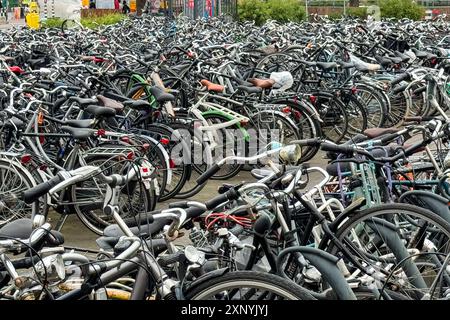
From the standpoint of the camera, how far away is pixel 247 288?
280cm

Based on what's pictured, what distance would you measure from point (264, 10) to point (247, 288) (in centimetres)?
1886

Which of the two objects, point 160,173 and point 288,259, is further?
point 160,173

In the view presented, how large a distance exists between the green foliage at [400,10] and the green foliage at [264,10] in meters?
4.02

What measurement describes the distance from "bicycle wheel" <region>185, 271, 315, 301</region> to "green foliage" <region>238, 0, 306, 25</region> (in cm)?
1859

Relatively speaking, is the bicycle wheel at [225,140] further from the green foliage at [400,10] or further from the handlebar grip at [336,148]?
the green foliage at [400,10]

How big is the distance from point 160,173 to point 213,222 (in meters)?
2.47

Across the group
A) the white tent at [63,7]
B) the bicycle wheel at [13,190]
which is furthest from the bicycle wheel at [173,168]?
the white tent at [63,7]

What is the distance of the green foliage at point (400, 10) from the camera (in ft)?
78.1

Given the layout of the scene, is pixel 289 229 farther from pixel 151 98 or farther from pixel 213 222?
pixel 151 98

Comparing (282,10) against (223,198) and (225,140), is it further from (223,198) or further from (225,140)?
(223,198)

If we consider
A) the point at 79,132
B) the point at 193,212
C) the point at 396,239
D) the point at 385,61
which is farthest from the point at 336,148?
the point at 385,61

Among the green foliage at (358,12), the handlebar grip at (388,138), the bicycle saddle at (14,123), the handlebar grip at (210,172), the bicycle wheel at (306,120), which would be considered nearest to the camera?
the handlebar grip at (210,172)
